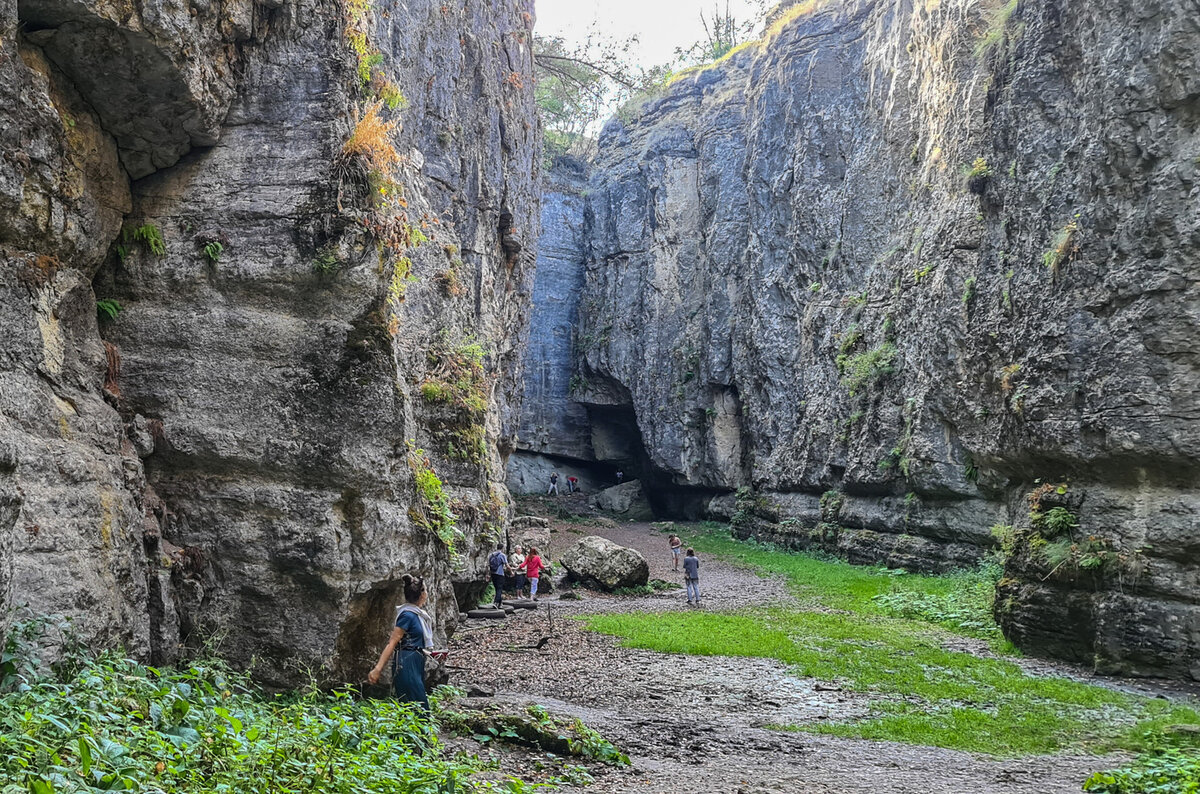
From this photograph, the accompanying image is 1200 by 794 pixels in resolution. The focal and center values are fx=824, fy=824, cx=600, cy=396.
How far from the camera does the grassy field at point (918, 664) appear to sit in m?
9.35

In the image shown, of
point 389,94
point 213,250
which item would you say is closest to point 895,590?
point 389,94

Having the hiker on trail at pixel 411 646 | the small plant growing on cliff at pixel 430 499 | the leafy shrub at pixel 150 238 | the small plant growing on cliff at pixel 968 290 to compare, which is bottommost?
the hiker on trail at pixel 411 646

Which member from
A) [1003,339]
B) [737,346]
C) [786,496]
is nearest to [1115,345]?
[1003,339]

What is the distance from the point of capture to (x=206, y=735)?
4844mm

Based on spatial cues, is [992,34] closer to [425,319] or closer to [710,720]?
[425,319]

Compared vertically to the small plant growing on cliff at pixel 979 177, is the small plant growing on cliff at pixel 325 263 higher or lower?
lower

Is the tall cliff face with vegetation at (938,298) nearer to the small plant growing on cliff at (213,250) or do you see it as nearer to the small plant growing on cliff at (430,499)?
the small plant growing on cliff at (430,499)

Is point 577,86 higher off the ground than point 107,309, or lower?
higher

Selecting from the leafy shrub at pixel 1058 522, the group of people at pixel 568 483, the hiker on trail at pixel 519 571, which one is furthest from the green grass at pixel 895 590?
the group of people at pixel 568 483

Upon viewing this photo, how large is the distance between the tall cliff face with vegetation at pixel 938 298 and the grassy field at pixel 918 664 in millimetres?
1686

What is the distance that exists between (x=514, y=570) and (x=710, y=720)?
37.3ft

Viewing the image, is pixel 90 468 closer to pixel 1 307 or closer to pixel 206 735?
pixel 1 307

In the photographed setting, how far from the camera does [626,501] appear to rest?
150ft

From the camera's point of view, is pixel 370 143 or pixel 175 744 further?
pixel 370 143
